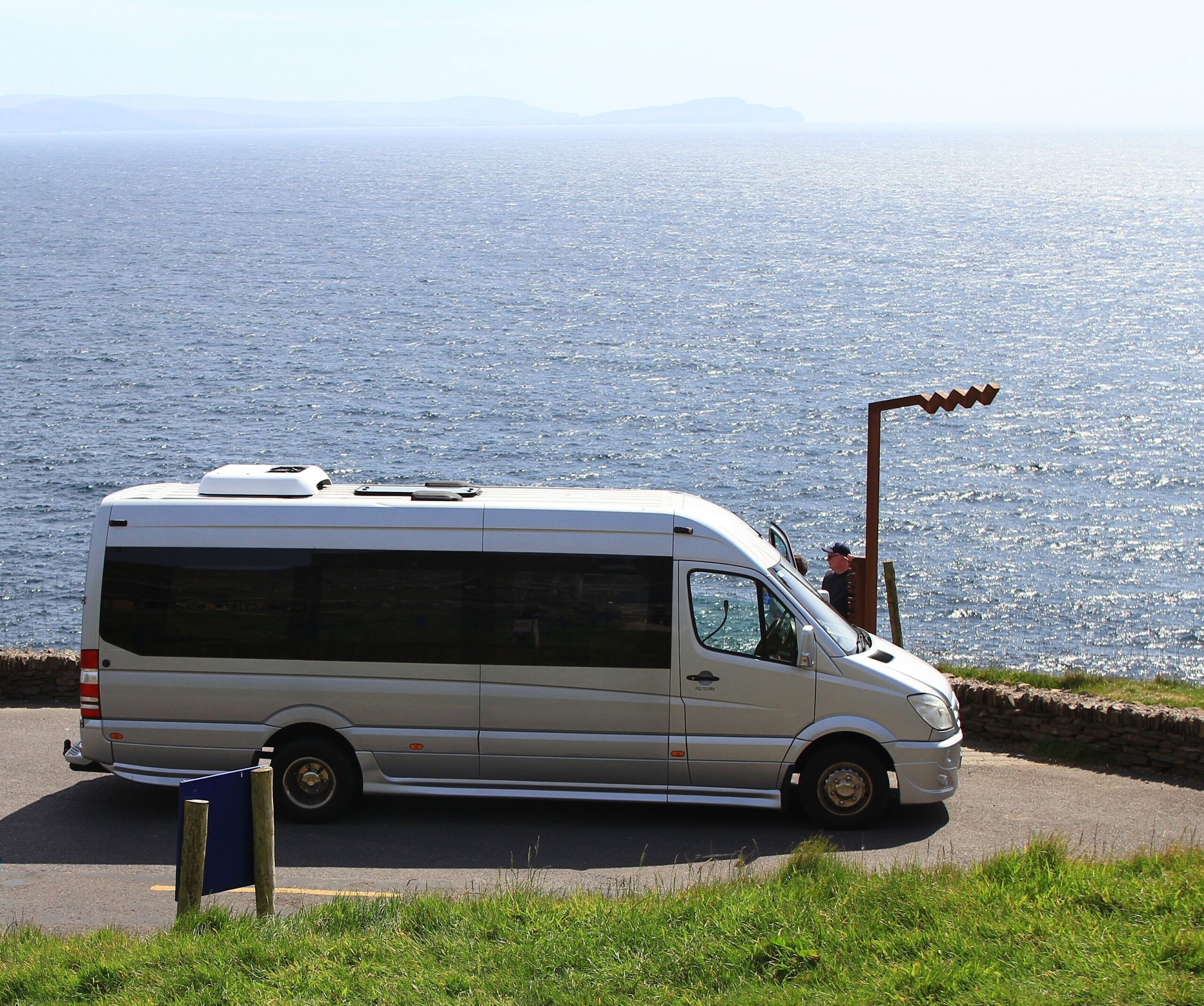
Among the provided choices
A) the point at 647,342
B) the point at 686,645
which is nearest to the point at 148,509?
the point at 686,645

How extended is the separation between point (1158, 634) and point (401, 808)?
982 inches

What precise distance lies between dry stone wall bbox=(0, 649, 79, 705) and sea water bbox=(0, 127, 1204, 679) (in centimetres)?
1638

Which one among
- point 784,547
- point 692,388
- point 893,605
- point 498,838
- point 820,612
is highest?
point 692,388

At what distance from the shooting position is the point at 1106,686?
14.3m

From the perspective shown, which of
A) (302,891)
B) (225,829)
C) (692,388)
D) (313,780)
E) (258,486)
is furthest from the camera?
(692,388)

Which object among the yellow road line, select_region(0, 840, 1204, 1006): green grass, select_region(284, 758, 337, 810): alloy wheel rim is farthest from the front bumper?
select_region(284, 758, 337, 810): alloy wheel rim

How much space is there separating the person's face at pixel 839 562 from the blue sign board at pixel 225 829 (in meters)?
8.53

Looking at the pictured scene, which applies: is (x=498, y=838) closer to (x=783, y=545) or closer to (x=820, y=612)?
(x=820, y=612)

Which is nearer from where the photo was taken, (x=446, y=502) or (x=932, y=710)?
(x=932, y=710)

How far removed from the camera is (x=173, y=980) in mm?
6734

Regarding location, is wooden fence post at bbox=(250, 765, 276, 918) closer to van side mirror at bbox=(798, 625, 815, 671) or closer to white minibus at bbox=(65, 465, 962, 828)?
white minibus at bbox=(65, 465, 962, 828)

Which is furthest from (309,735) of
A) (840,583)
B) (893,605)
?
(893,605)

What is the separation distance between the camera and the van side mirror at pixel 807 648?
1075 cm

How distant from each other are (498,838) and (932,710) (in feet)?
12.5
